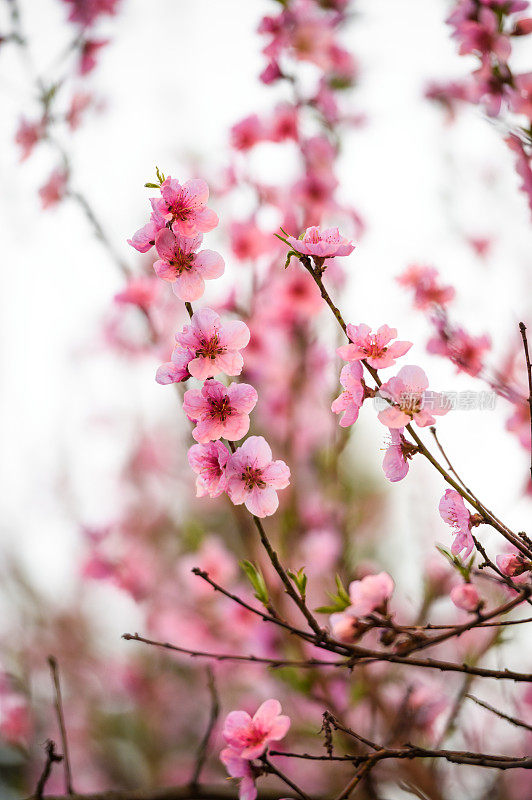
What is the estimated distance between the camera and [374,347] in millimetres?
757

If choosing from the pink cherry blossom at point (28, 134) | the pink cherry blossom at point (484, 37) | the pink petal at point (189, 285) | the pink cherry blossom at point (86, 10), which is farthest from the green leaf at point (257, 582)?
the pink cherry blossom at point (86, 10)

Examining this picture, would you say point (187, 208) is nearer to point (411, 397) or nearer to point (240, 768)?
point (411, 397)

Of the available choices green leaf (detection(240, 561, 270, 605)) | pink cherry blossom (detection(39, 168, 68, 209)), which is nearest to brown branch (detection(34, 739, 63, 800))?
green leaf (detection(240, 561, 270, 605))

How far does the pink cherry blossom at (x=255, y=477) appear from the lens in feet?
2.46

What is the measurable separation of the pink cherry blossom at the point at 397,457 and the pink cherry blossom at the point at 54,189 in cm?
118

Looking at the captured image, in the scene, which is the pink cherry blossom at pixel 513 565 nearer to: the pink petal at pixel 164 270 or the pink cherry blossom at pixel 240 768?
the pink cherry blossom at pixel 240 768

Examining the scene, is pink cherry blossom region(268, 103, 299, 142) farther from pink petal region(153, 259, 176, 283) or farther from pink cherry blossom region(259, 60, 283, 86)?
pink petal region(153, 259, 176, 283)

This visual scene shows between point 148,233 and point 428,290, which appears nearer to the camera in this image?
point 148,233

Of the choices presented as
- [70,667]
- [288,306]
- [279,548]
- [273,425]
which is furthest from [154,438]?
[279,548]

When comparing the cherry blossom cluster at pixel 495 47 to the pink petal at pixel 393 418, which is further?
the cherry blossom cluster at pixel 495 47

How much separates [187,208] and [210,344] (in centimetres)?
18

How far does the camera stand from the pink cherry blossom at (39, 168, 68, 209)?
5.01 feet

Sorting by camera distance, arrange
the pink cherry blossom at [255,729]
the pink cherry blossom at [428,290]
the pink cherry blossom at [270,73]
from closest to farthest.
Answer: the pink cherry blossom at [255,729]
the pink cherry blossom at [428,290]
the pink cherry blossom at [270,73]

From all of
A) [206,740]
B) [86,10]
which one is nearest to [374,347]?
[206,740]
